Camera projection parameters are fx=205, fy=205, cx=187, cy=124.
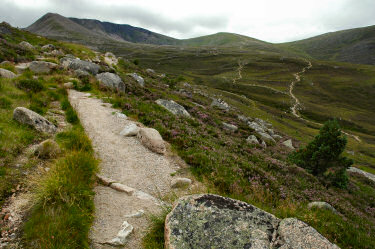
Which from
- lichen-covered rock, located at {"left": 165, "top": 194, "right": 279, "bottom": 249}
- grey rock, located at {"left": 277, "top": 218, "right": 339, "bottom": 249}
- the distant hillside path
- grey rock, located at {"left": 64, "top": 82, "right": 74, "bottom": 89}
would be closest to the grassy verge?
lichen-covered rock, located at {"left": 165, "top": 194, "right": 279, "bottom": 249}

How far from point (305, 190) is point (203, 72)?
17744 cm

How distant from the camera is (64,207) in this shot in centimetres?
439

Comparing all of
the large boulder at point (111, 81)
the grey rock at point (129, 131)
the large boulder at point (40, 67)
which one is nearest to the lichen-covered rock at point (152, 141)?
the grey rock at point (129, 131)

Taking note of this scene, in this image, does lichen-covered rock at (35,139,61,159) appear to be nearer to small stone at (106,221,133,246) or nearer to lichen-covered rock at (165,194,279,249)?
small stone at (106,221,133,246)

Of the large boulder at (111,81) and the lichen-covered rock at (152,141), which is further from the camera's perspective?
the large boulder at (111,81)

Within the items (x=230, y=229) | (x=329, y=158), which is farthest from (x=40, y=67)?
(x=329, y=158)

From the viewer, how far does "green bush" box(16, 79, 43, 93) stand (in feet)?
39.4

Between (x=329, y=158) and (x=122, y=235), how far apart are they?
20110mm

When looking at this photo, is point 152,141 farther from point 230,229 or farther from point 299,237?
point 299,237

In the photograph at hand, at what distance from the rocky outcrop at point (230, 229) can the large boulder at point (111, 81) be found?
647 inches

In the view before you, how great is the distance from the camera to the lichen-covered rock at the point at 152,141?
9.64m

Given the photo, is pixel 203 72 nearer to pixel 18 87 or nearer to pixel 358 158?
pixel 358 158

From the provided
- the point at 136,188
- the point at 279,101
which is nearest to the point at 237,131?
the point at 136,188

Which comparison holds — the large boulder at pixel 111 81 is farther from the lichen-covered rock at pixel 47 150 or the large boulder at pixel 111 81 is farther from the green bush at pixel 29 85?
the lichen-covered rock at pixel 47 150
